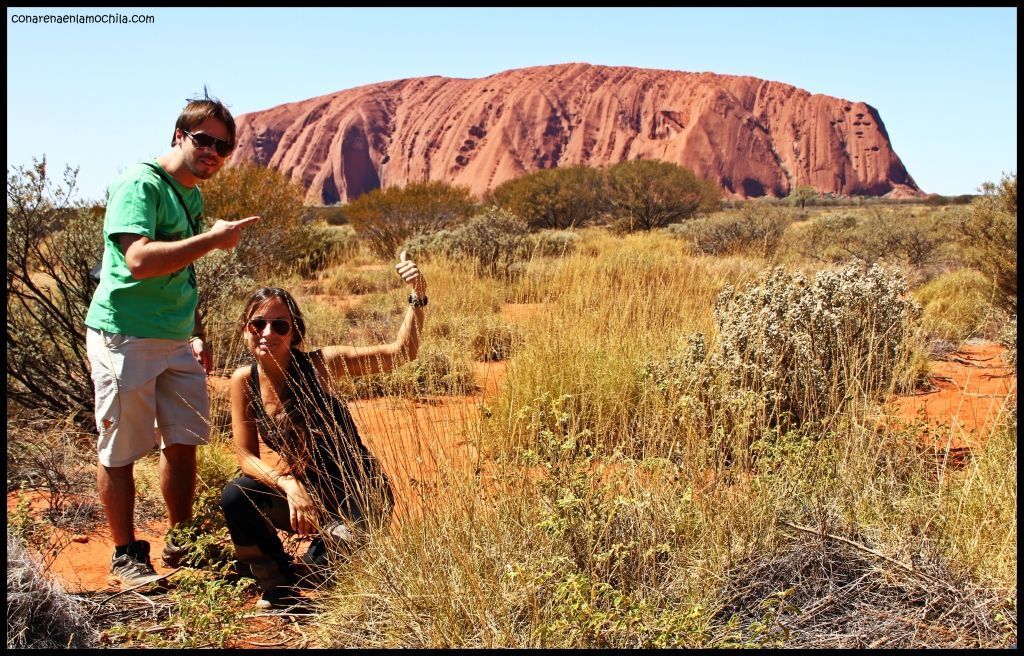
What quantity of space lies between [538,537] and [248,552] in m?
1.05

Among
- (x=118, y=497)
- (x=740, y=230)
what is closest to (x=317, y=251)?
(x=740, y=230)

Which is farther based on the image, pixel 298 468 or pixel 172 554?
pixel 172 554

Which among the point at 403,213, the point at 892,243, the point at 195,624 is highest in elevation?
the point at 403,213

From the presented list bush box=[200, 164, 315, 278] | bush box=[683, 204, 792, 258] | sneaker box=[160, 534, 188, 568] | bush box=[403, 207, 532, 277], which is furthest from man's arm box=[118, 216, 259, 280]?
bush box=[683, 204, 792, 258]

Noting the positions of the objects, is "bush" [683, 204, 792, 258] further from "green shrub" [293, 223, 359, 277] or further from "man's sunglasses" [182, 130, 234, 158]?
"man's sunglasses" [182, 130, 234, 158]

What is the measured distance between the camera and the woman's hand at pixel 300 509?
2461mm

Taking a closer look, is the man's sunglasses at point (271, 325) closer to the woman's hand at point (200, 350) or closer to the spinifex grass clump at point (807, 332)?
the woman's hand at point (200, 350)

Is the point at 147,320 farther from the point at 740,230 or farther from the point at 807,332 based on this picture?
the point at 740,230

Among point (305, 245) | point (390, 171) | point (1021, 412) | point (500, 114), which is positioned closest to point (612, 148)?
point (500, 114)

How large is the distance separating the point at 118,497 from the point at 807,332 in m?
3.40

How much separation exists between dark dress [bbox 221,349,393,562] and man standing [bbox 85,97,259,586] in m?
0.34

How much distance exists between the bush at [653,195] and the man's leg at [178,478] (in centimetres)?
1930

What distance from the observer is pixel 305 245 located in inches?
539

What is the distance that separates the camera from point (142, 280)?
259 cm
